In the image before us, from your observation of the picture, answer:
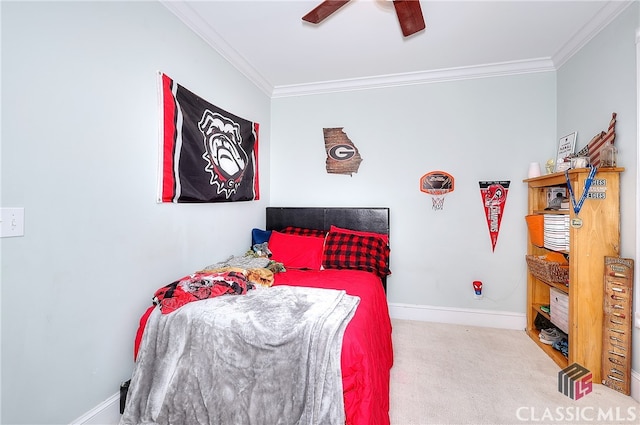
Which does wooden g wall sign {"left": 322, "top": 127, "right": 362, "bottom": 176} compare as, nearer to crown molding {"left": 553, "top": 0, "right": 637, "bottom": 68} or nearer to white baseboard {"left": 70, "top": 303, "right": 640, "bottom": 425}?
white baseboard {"left": 70, "top": 303, "right": 640, "bottom": 425}

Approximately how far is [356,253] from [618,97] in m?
2.25

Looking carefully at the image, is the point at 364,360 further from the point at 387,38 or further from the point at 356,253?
the point at 387,38

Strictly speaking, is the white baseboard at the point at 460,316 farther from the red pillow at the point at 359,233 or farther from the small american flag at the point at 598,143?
the small american flag at the point at 598,143

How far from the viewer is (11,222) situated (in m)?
1.16

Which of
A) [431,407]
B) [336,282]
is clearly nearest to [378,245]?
[336,282]

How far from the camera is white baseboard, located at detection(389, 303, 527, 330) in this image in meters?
2.83

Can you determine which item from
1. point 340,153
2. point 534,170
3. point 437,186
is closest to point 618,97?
point 534,170

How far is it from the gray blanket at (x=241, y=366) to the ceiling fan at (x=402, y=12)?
173cm

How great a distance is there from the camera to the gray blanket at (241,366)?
1261 mm

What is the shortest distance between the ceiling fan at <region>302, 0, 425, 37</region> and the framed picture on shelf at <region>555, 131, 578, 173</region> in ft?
5.52

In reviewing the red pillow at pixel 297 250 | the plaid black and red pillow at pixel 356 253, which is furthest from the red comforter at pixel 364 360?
the red pillow at pixel 297 250

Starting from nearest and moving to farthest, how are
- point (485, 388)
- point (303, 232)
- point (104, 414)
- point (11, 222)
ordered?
point (11, 222)
point (104, 414)
point (485, 388)
point (303, 232)

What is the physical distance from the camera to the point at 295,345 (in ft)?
4.33

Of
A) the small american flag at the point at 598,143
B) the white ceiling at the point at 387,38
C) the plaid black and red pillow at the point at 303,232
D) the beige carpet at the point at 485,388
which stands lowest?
the beige carpet at the point at 485,388
